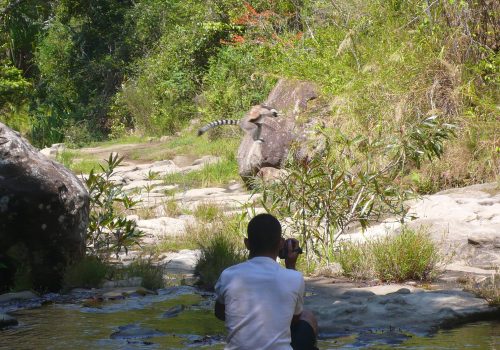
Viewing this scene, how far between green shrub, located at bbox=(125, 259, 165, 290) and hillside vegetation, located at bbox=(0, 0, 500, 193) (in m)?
4.15

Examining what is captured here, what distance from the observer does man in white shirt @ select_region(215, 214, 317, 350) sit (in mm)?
3957

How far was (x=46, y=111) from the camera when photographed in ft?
93.3

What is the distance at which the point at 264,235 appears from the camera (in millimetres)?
4074

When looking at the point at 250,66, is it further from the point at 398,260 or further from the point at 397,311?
the point at 397,311

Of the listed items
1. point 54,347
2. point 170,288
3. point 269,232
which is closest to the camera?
point 269,232

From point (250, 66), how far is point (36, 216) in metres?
14.9

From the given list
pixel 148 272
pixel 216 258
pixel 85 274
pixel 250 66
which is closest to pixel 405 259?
pixel 216 258

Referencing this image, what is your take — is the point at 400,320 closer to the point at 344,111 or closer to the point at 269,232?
the point at 269,232

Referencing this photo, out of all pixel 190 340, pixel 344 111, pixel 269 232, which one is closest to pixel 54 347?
pixel 190 340

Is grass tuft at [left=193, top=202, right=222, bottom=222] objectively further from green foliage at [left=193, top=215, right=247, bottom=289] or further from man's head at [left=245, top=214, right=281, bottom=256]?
man's head at [left=245, top=214, right=281, bottom=256]

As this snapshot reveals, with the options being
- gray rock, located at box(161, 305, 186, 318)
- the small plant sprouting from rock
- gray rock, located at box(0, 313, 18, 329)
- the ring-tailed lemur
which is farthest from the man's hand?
the ring-tailed lemur

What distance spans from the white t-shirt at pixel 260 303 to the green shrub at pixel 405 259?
4.85 meters

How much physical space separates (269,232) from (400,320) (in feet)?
10.5

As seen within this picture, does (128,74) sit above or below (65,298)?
above
